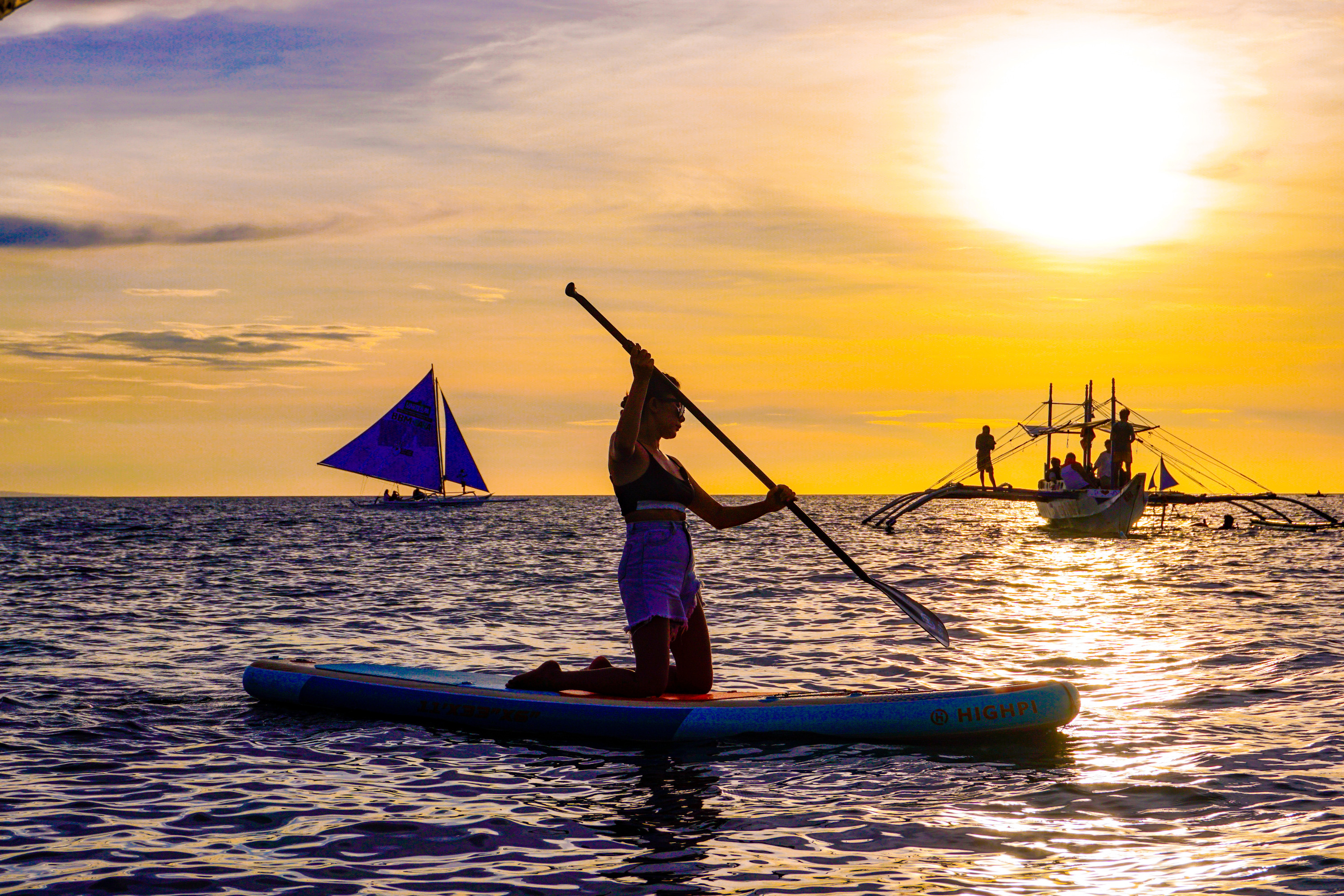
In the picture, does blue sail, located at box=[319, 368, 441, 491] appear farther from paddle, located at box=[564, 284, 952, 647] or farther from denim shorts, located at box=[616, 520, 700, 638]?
denim shorts, located at box=[616, 520, 700, 638]

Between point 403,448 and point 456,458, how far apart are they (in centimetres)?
977

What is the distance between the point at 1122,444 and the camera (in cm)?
5272

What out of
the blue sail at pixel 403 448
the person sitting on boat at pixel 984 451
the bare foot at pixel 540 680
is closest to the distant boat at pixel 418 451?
the blue sail at pixel 403 448

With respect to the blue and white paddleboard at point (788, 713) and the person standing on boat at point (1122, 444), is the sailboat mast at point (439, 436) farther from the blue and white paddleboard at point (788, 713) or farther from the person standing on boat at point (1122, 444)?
the blue and white paddleboard at point (788, 713)

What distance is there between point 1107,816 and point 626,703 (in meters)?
3.26

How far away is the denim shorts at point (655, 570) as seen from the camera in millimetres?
7848

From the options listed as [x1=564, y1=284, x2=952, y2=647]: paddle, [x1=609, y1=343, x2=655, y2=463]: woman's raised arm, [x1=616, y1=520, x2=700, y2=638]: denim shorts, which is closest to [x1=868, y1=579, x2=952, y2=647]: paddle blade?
[x1=564, y1=284, x2=952, y2=647]: paddle

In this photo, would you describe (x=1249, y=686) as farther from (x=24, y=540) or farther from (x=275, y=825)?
(x=24, y=540)

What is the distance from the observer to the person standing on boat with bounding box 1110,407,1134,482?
52.4 m

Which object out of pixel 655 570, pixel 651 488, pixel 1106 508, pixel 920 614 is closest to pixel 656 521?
pixel 651 488

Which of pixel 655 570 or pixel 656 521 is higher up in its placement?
pixel 656 521

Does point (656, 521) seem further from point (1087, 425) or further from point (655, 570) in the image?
point (1087, 425)

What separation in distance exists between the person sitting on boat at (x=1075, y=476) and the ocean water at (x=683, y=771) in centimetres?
3604

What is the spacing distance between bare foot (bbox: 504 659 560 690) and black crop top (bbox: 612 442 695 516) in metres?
1.80
